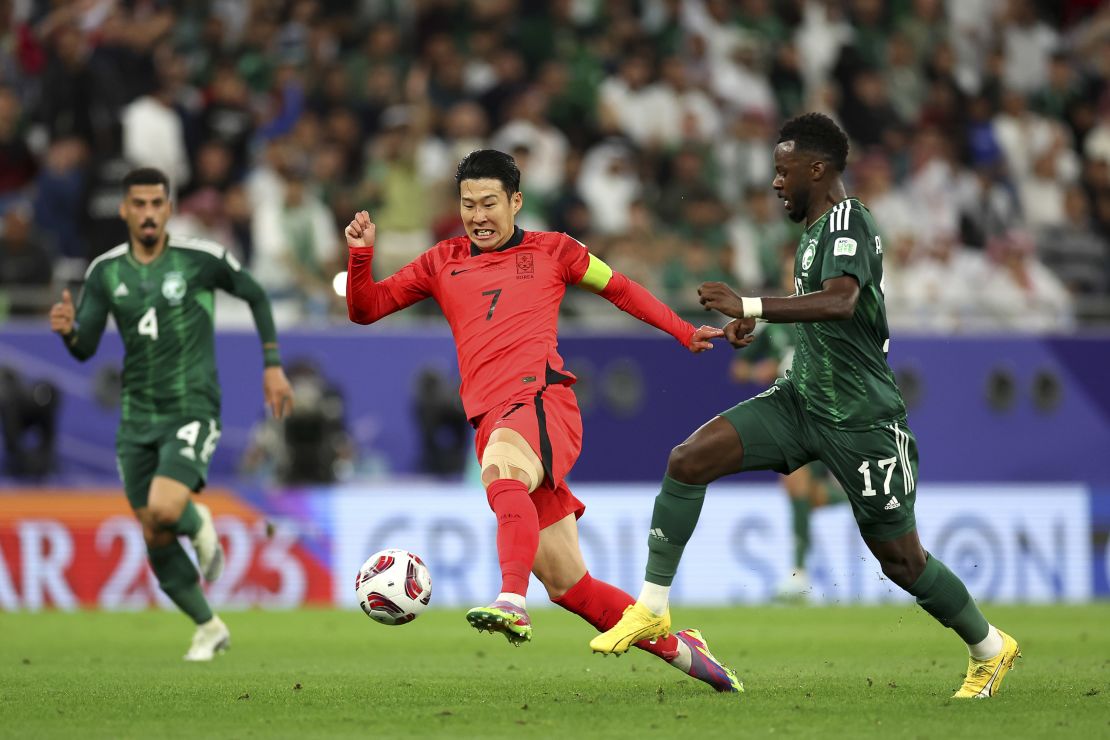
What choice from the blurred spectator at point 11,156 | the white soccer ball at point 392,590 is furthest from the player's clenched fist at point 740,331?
the blurred spectator at point 11,156

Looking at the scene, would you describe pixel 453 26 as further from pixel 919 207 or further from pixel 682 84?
pixel 919 207

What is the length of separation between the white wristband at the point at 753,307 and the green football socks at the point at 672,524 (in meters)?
0.97

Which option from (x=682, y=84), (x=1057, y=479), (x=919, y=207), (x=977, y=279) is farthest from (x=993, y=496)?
(x=682, y=84)

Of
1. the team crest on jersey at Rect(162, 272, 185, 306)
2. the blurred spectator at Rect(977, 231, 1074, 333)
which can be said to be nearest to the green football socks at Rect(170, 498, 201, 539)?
the team crest on jersey at Rect(162, 272, 185, 306)

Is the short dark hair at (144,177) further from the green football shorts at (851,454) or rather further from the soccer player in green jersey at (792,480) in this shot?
the soccer player in green jersey at (792,480)

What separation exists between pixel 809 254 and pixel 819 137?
1.86ft

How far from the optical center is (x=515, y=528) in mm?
7438

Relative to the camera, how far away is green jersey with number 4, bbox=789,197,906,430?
792 centimetres

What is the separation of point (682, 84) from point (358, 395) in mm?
5815

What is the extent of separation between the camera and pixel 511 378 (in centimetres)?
789

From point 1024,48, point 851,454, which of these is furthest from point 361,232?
point 1024,48

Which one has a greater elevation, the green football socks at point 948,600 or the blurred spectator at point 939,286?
the blurred spectator at point 939,286

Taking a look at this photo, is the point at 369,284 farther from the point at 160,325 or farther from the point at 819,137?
the point at 160,325

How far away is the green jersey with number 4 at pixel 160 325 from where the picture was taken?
10.6 meters
